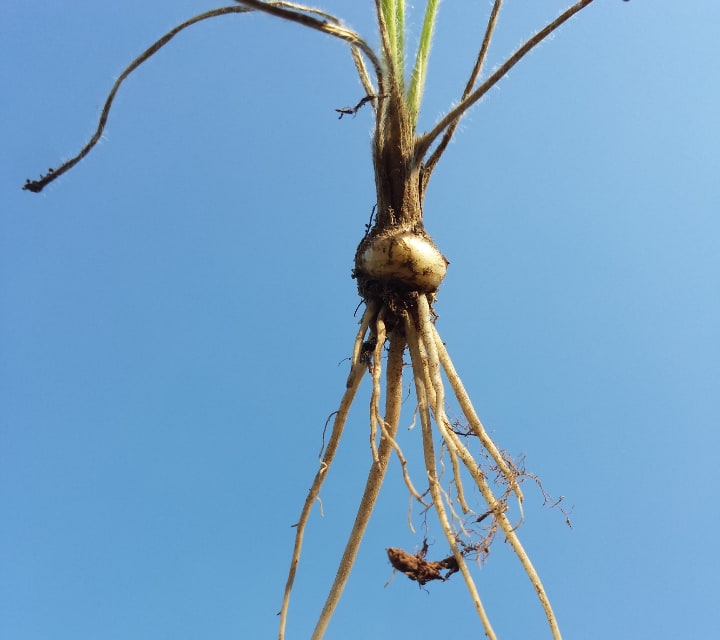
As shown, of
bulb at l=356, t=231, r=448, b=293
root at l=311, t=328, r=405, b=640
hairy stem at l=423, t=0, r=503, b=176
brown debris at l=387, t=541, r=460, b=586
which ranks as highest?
hairy stem at l=423, t=0, r=503, b=176

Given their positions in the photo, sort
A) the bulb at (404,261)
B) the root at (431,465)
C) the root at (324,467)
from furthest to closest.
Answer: the bulb at (404,261) < the root at (324,467) < the root at (431,465)

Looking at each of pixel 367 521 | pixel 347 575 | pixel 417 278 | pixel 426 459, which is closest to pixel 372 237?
pixel 417 278

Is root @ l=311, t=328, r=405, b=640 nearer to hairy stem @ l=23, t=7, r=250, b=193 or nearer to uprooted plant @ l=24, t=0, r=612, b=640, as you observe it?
uprooted plant @ l=24, t=0, r=612, b=640

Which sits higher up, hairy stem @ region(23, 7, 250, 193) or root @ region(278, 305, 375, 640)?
hairy stem @ region(23, 7, 250, 193)

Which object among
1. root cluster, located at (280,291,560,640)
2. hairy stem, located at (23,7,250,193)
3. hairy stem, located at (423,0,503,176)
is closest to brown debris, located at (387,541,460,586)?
root cluster, located at (280,291,560,640)

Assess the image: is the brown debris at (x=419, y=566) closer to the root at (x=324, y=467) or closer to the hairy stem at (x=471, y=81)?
the root at (x=324, y=467)

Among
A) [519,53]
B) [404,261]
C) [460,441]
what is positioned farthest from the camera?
[404,261]

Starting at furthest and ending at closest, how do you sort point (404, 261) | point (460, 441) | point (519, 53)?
point (404, 261)
point (460, 441)
point (519, 53)

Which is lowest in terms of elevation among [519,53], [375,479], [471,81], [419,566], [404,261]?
[419,566]

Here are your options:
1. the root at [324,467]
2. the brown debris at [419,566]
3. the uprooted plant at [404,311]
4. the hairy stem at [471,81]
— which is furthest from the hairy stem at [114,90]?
the brown debris at [419,566]

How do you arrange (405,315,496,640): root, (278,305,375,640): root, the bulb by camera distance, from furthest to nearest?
1. the bulb
2. (278,305,375,640): root
3. (405,315,496,640): root

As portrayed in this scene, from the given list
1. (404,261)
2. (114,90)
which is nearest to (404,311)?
(404,261)

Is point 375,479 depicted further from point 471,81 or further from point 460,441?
point 471,81

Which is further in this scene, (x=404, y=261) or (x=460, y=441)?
(x=404, y=261)
